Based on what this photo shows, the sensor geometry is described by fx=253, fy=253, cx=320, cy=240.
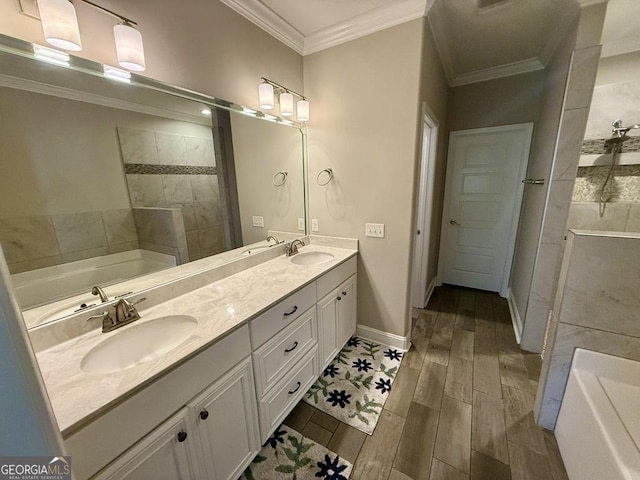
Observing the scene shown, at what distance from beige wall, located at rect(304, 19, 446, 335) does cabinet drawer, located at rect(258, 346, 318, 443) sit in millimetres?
860

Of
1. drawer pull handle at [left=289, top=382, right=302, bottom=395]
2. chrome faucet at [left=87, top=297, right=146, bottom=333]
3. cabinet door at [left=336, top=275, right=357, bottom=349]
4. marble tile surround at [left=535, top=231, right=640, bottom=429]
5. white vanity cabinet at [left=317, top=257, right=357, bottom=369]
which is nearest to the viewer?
chrome faucet at [left=87, top=297, right=146, bottom=333]

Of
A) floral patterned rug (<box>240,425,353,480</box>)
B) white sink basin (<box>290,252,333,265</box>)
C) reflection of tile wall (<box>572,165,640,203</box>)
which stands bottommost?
floral patterned rug (<box>240,425,353,480</box>)

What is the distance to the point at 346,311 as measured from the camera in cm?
219

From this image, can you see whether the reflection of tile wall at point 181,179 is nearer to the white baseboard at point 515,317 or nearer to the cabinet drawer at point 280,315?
the cabinet drawer at point 280,315

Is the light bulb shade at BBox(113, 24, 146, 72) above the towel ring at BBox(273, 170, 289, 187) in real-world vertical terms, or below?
above

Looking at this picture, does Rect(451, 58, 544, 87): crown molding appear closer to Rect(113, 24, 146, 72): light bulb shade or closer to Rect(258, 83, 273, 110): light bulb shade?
Rect(258, 83, 273, 110): light bulb shade

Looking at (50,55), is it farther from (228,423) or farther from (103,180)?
(228,423)

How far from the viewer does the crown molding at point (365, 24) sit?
1.72m

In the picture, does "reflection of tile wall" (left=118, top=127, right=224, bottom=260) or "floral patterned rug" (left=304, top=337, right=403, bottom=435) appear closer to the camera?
"reflection of tile wall" (left=118, top=127, right=224, bottom=260)

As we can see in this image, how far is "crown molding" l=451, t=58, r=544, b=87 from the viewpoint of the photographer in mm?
2615

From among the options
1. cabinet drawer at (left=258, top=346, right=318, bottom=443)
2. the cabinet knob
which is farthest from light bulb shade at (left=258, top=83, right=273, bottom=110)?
cabinet drawer at (left=258, top=346, right=318, bottom=443)

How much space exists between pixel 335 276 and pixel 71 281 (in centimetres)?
148

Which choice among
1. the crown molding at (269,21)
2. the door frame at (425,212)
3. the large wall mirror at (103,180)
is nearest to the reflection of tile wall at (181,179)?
the large wall mirror at (103,180)

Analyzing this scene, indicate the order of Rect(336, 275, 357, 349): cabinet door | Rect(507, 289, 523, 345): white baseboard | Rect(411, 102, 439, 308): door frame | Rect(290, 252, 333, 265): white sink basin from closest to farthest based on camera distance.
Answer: Rect(336, 275, 357, 349): cabinet door → Rect(290, 252, 333, 265): white sink basin → Rect(507, 289, 523, 345): white baseboard → Rect(411, 102, 439, 308): door frame
